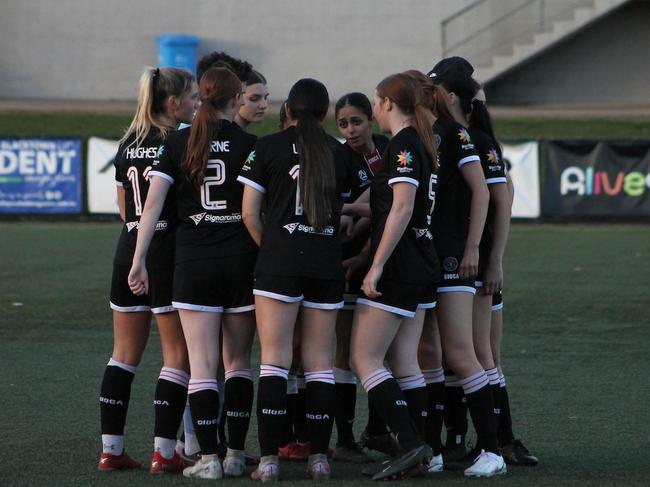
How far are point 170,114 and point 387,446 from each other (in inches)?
78.6

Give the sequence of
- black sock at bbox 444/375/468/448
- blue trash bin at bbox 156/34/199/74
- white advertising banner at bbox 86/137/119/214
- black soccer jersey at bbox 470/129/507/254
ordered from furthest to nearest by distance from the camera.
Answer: blue trash bin at bbox 156/34/199/74 → white advertising banner at bbox 86/137/119/214 → black sock at bbox 444/375/468/448 → black soccer jersey at bbox 470/129/507/254

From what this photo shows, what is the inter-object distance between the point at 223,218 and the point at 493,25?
22978 mm

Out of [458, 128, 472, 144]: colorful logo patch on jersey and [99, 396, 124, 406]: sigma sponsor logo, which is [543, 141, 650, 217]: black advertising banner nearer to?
[458, 128, 472, 144]: colorful logo patch on jersey

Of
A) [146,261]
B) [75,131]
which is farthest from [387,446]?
[75,131]

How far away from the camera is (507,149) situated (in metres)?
17.7

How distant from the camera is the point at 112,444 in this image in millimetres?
5633

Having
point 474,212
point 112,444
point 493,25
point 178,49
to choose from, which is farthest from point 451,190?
point 493,25

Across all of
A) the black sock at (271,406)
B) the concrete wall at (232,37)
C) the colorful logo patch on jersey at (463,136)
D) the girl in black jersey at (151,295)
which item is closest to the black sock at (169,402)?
the girl in black jersey at (151,295)

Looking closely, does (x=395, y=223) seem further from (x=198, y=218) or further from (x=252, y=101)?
(x=252, y=101)

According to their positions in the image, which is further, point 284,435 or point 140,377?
point 140,377

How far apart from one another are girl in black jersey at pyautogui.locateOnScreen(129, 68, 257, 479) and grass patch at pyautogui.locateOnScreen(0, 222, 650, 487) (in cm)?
51

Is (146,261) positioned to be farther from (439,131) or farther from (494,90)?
(494,90)

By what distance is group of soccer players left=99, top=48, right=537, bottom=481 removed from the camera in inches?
208

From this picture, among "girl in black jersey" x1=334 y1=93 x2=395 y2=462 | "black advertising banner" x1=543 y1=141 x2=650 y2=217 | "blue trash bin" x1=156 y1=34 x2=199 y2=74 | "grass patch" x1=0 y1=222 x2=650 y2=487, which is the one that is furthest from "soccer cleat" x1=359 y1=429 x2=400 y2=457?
"blue trash bin" x1=156 y1=34 x2=199 y2=74
